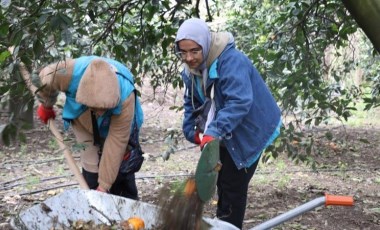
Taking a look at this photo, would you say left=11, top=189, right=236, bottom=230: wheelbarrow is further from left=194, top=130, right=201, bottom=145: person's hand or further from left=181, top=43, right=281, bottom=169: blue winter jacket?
left=194, top=130, right=201, bottom=145: person's hand

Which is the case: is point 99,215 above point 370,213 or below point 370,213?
above

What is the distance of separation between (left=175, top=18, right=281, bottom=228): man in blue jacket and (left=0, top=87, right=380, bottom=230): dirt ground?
42 cm

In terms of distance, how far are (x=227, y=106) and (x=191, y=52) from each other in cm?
32

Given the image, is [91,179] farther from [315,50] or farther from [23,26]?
[315,50]

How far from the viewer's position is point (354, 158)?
7969mm

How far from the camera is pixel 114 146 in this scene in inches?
121

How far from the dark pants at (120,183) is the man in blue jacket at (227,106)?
0.53m

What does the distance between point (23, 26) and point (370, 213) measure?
9.86ft

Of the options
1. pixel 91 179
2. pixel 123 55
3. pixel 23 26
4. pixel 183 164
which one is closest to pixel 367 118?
pixel 183 164

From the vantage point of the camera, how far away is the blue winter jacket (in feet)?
9.13

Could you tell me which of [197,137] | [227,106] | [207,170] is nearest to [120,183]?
[197,137]

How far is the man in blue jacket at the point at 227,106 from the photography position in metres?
2.78

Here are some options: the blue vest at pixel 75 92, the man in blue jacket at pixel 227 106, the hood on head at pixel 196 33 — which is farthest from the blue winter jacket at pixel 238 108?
the blue vest at pixel 75 92

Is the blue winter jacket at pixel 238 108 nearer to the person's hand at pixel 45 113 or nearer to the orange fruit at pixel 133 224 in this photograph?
the orange fruit at pixel 133 224
